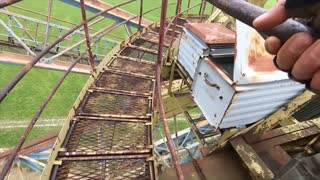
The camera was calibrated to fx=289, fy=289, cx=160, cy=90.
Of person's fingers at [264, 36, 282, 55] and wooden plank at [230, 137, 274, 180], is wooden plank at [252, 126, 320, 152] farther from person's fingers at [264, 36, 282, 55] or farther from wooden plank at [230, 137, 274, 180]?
person's fingers at [264, 36, 282, 55]

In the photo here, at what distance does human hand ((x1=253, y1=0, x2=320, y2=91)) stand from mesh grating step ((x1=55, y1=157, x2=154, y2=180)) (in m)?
2.61

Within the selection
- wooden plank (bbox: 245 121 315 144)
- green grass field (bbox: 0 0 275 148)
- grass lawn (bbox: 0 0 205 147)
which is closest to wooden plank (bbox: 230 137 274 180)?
wooden plank (bbox: 245 121 315 144)

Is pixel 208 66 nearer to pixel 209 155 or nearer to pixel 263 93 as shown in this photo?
pixel 263 93

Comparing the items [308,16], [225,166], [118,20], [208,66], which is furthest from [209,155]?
[118,20]

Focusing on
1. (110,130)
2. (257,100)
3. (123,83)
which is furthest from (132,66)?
(257,100)

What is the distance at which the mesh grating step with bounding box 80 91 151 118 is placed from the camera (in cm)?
448

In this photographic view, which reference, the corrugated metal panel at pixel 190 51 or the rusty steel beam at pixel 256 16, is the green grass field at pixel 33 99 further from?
the rusty steel beam at pixel 256 16

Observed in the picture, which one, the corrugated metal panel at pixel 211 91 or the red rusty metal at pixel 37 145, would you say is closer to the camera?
the corrugated metal panel at pixel 211 91

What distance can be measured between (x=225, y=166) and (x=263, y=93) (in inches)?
45.3

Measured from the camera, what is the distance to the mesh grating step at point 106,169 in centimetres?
344

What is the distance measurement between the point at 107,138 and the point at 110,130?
184mm

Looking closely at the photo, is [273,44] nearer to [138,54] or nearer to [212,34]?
[212,34]

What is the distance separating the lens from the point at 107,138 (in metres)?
4.05

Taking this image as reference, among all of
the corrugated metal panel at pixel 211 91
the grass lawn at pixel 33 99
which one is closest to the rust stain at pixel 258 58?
the corrugated metal panel at pixel 211 91
